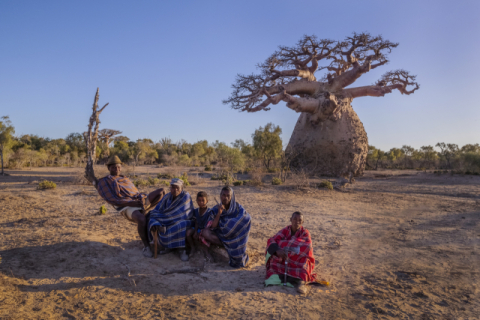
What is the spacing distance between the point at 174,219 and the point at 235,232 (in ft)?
2.80

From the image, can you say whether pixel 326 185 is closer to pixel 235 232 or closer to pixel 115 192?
pixel 235 232

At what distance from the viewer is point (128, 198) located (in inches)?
157

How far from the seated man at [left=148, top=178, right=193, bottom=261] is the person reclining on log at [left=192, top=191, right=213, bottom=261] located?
4.1 inches

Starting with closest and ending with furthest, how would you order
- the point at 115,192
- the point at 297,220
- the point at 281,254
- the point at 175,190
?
the point at 281,254 < the point at 297,220 < the point at 175,190 < the point at 115,192

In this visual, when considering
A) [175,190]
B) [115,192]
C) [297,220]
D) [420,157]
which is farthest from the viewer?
[420,157]

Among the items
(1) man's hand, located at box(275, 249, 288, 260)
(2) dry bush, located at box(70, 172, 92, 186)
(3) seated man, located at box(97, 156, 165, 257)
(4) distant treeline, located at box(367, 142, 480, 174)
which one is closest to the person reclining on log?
(3) seated man, located at box(97, 156, 165, 257)

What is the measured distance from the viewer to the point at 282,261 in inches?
131

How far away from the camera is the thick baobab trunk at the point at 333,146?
42.9 feet

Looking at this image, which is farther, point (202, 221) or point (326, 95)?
point (326, 95)

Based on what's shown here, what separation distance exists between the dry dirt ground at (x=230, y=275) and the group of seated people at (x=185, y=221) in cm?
23

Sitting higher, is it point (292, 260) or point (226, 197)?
point (226, 197)

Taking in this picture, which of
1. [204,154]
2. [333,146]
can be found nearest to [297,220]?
[333,146]

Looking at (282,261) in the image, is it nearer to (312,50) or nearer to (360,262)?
(360,262)

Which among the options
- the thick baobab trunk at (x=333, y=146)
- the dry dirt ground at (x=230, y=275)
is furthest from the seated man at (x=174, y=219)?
the thick baobab trunk at (x=333, y=146)
